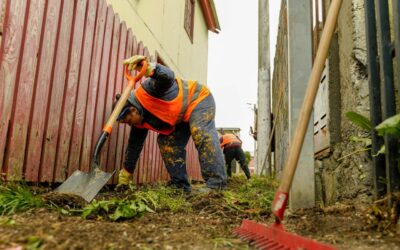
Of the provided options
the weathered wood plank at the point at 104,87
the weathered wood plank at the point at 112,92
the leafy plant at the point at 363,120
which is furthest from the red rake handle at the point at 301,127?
the weathered wood plank at the point at 112,92

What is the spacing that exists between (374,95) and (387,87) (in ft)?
0.40

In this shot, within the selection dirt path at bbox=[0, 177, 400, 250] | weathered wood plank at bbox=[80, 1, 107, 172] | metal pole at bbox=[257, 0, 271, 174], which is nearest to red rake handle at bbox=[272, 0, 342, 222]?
dirt path at bbox=[0, 177, 400, 250]

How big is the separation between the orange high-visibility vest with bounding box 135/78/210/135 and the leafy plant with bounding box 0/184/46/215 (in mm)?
1596

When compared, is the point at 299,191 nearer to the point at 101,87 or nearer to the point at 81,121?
the point at 81,121

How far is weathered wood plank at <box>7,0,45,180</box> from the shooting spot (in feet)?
8.05

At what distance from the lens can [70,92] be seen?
309 centimetres

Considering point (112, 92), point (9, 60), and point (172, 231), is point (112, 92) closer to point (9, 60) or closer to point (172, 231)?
point (9, 60)

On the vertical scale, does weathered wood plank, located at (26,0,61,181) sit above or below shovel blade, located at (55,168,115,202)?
above

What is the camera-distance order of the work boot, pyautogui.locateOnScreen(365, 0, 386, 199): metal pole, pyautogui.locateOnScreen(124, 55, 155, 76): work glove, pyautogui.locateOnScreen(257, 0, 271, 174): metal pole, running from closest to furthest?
pyautogui.locateOnScreen(365, 0, 386, 199): metal pole, pyautogui.locateOnScreen(124, 55, 155, 76): work glove, the work boot, pyautogui.locateOnScreen(257, 0, 271, 174): metal pole

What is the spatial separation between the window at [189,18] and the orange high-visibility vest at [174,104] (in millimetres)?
5880

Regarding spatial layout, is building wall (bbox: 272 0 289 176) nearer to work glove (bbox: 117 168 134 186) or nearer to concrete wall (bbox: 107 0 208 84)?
work glove (bbox: 117 168 134 186)

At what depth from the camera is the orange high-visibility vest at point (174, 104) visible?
11.8 feet

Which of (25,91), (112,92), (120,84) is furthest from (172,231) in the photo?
(120,84)

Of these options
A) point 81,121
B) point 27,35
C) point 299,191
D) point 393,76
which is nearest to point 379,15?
point 393,76
